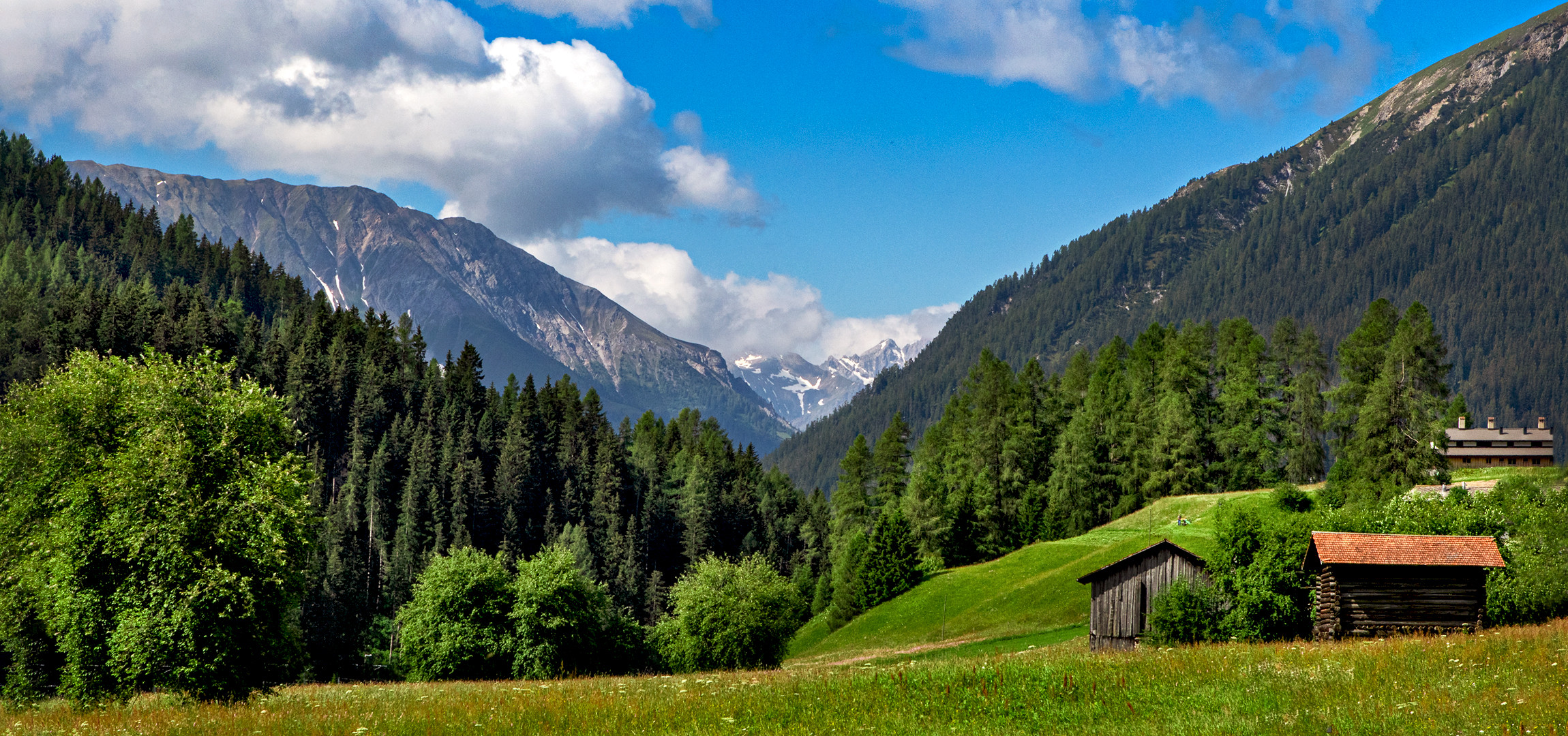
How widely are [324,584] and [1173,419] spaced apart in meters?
80.7

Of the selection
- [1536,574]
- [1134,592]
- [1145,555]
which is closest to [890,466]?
[1134,592]

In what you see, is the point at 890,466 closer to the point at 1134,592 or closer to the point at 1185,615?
the point at 1134,592

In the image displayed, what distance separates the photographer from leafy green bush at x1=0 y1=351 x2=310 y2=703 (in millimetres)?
25859

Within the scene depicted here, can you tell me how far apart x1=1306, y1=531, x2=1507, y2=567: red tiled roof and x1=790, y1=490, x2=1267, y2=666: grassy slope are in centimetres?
2505

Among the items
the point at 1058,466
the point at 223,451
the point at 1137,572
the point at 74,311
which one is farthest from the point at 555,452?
the point at 223,451

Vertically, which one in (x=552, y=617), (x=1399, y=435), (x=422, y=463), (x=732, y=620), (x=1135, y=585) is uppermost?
(x=422, y=463)

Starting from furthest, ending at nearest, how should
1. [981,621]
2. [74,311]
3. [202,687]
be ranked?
[74,311] < [981,621] < [202,687]

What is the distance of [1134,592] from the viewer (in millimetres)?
50906

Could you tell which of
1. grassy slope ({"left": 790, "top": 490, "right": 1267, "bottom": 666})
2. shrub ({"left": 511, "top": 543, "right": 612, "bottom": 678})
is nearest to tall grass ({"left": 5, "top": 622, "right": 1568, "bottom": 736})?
shrub ({"left": 511, "top": 543, "right": 612, "bottom": 678})

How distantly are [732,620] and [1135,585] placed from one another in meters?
25.8

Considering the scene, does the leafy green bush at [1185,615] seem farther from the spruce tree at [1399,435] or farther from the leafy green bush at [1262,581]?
the spruce tree at [1399,435]

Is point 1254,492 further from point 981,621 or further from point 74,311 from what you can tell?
point 74,311

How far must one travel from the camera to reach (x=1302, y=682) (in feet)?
62.0

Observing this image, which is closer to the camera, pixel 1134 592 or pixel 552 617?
pixel 1134 592
